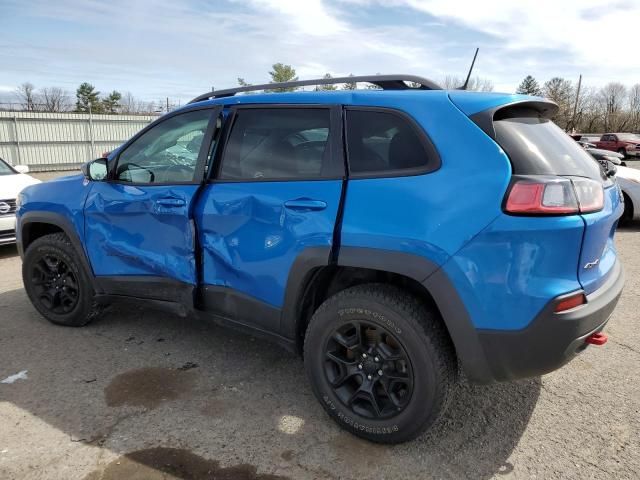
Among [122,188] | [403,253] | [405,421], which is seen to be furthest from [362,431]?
[122,188]

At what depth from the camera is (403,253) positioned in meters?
2.34

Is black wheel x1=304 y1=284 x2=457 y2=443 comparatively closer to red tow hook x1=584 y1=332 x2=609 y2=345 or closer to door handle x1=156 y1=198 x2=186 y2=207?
red tow hook x1=584 y1=332 x2=609 y2=345

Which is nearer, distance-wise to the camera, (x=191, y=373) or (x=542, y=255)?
(x=542, y=255)

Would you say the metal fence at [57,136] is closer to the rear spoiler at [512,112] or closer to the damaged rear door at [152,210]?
the damaged rear door at [152,210]

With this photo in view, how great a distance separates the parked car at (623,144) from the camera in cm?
2794

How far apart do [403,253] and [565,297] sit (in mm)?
720

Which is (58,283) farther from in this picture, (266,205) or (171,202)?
(266,205)

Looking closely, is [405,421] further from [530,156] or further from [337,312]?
[530,156]

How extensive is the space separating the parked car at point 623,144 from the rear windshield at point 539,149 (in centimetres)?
2971

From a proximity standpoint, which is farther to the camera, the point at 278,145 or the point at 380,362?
the point at 278,145

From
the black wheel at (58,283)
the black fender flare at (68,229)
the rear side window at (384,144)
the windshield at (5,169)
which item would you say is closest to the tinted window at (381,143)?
the rear side window at (384,144)

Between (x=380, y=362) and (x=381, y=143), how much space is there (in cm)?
113

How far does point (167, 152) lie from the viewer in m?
3.48

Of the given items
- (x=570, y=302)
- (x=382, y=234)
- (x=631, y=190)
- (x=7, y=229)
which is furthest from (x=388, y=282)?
(x=631, y=190)
